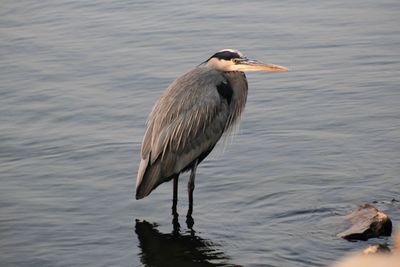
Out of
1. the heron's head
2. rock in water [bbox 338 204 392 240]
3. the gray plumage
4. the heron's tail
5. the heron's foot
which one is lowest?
the heron's foot

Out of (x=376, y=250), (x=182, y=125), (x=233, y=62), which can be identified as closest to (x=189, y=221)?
(x=182, y=125)

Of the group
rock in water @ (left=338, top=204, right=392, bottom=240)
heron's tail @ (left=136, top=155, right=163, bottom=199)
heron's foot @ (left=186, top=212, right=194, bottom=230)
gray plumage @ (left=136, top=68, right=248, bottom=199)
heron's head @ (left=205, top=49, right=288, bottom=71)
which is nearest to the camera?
rock in water @ (left=338, top=204, right=392, bottom=240)

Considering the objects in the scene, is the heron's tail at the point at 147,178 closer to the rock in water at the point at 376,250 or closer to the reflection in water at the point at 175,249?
the reflection in water at the point at 175,249

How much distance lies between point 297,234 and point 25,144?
12.2ft

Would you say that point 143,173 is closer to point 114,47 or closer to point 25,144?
point 25,144

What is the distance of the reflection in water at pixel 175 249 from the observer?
7707 millimetres

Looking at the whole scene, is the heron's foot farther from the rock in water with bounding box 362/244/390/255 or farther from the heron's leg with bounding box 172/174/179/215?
the rock in water with bounding box 362/244/390/255

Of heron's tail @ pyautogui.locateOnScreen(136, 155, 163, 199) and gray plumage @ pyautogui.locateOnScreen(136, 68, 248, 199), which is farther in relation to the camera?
gray plumage @ pyautogui.locateOnScreen(136, 68, 248, 199)

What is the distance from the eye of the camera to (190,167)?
8.95 m

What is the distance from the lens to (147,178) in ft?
28.1

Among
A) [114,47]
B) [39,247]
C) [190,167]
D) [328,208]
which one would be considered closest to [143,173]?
[190,167]

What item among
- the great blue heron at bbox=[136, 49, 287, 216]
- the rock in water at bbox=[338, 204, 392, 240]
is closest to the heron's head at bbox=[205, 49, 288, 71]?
the great blue heron at bbox=[136, 49, 287, 216]

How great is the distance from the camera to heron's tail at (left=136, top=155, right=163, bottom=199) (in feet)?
28.0

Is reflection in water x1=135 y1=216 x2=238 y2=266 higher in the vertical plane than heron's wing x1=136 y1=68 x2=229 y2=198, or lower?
lower
